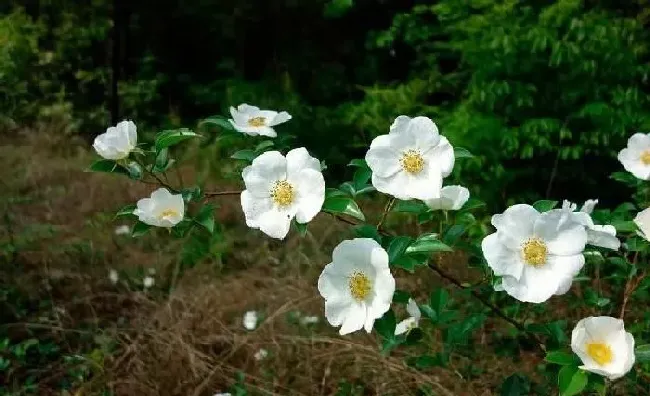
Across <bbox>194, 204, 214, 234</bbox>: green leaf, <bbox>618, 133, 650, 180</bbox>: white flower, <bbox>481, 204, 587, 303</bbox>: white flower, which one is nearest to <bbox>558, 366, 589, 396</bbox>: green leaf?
<bbox>481, 204, 587, 303</bbox>: white flower

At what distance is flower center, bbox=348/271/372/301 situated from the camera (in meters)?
1.25

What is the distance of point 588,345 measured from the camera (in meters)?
1.22

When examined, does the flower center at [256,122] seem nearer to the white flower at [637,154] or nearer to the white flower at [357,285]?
the white flower at [357,285]

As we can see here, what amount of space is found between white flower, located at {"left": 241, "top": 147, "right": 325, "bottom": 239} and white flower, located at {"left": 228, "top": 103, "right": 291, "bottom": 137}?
181mm

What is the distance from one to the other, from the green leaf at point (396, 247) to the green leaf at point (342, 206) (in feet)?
0.21

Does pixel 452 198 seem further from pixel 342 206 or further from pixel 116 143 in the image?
pixel 116 143

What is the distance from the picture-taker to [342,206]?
1.27m

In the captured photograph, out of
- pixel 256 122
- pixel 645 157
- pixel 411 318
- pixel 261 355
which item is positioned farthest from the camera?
pixel 261 355

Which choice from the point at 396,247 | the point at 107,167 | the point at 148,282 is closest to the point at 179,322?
the point at 148,282

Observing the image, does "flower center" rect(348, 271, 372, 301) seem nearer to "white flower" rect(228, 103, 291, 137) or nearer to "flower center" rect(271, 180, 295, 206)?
"flower center" rect(271, 180, 295, 206)

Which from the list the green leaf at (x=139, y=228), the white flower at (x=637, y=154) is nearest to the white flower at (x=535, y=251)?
the green leaf at (x=139, y=228)

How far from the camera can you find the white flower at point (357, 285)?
121 cm

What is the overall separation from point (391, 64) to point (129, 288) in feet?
12.8

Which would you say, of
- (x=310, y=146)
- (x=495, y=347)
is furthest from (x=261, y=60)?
(x=495, y=347)
